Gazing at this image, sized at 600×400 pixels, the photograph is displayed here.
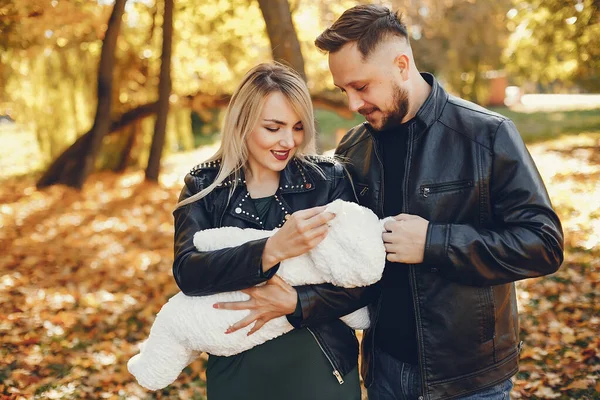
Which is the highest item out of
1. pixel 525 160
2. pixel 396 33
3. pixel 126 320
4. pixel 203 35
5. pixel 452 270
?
pixel 203 35

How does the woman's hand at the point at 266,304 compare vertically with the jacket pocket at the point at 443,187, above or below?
below

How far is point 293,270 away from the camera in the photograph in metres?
2.26

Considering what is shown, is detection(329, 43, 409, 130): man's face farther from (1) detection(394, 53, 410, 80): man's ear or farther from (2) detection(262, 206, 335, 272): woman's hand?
(2) detection(262, 206, 335, 272): woman's hand

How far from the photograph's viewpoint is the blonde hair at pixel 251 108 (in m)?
2.56

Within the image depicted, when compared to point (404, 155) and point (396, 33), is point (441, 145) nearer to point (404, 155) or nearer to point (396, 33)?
point (404, 155)

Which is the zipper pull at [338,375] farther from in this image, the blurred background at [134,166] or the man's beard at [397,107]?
the blurred background at [134,166]

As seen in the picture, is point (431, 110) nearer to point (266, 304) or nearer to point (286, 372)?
point (266, 304)

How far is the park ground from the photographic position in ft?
15.9

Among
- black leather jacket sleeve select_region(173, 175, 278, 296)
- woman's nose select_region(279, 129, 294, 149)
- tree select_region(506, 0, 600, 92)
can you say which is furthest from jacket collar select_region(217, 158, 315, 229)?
tree select_region(506, 0, 600, 92)

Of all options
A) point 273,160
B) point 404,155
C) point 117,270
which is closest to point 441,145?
point 404,155

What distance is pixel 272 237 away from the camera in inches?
85.6

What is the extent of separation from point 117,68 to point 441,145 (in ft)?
41.9

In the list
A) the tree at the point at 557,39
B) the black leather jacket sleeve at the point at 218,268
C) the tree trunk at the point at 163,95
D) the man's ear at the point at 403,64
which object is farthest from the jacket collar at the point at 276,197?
the tree trunk at the point at 163,95

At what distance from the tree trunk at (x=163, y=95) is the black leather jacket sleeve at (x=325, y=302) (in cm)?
1082
